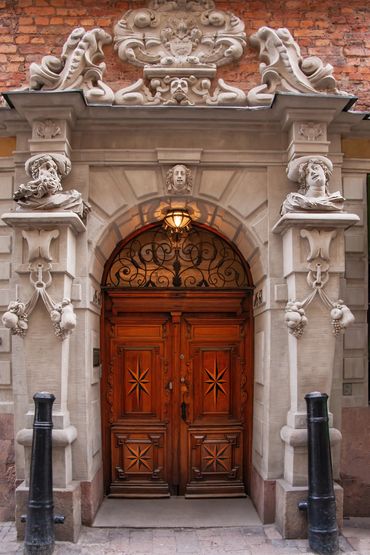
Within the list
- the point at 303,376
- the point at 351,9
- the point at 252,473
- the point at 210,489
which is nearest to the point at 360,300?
the point at 303,376

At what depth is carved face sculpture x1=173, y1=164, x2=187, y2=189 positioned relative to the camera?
19.2 ft

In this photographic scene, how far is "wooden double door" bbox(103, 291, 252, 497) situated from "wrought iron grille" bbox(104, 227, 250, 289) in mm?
177

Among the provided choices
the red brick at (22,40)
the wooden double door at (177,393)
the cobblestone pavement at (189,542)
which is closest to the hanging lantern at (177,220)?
the wooden double door at (177,393)

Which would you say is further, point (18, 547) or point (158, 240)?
point (158, 240)

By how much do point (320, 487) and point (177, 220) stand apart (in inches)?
122

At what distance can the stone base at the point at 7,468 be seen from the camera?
5887 mm

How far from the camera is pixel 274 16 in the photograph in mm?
6277

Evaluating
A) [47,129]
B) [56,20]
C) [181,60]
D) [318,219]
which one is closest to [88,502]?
[318,219]

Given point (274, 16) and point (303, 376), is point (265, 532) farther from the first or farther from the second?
point (274, 16)

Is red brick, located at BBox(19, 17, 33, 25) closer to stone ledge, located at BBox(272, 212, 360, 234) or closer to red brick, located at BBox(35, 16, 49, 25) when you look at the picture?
red brick, located at BBox(35, 16, 49, 25)

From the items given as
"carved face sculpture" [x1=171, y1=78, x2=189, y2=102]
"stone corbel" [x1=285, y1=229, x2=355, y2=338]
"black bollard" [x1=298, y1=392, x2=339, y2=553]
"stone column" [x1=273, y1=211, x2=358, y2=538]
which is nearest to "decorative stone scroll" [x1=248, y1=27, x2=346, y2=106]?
"carved face sculpture" [x1=171, y1=78, x2=189, y2=102]

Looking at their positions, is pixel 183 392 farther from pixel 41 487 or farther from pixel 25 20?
pixel 25 20

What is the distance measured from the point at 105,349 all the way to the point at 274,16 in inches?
165

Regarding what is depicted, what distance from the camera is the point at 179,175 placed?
584 centimetres
